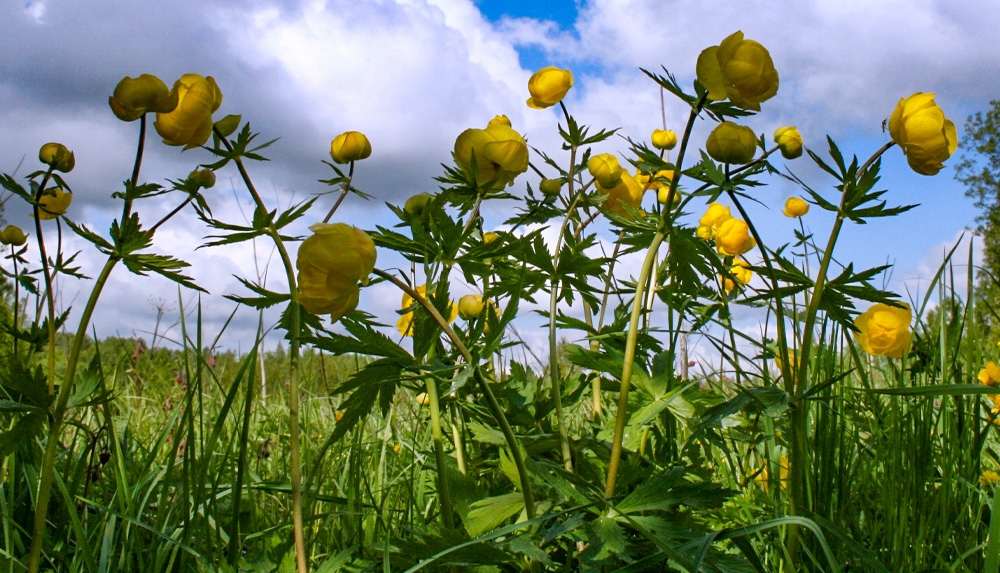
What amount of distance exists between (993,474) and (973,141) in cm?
1876

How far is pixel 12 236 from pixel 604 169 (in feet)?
3.39

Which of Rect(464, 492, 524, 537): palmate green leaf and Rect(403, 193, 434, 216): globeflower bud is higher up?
Rect(403, 193, 434, 216): globeflower bud

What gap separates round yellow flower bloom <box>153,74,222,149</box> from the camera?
0.93 metres

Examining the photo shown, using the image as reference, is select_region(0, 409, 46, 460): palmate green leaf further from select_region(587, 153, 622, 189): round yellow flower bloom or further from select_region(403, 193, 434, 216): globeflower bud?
select_region(587, 153, 622, 189): round yellow flower bloom

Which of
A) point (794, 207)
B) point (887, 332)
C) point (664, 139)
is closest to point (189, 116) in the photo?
point (664, 139)

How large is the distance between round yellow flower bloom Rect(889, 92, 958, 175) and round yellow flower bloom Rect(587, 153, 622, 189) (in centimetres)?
38

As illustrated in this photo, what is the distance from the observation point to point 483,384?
0.77 m

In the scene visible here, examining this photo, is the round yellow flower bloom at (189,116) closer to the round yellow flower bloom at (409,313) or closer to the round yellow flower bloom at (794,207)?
the round yellow flower bloom at (409,313)

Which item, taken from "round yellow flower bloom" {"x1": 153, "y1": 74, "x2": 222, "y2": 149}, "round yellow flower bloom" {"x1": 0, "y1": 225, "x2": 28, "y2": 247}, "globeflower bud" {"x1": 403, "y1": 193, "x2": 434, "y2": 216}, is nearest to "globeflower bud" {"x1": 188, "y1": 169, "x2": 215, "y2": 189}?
"round yellow flower bloom" {"x1": 153, "y1": 74, "x2": 222, "y2": 149}

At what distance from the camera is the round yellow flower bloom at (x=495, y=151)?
0.97m

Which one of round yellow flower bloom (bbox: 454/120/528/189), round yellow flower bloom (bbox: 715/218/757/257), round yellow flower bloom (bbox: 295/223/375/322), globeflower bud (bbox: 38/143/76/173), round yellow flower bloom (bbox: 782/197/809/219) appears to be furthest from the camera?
round yellow flower bloom (bbox: 782/197/809/219)

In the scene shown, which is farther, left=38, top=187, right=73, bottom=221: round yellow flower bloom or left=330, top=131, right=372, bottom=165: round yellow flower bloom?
left=38, top=187, right=73, bottom=221: round yellow flower bloom

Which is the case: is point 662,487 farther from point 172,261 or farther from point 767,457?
point 172,261

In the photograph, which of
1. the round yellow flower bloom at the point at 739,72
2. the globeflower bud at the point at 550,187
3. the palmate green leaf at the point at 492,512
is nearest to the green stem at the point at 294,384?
the palmate green leaf at the point at 492,512
